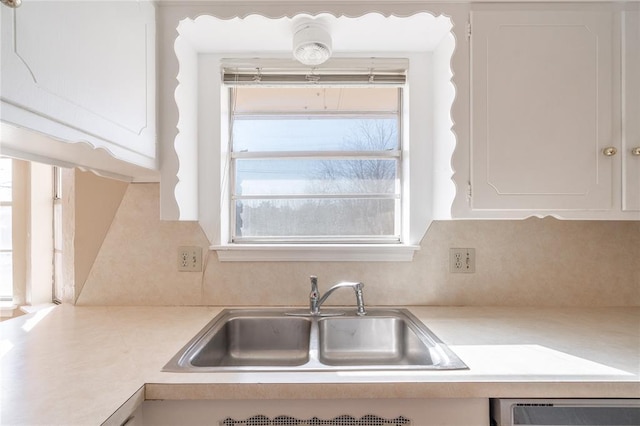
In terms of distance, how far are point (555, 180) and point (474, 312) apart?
60 cm

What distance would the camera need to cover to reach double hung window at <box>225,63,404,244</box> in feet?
5.23

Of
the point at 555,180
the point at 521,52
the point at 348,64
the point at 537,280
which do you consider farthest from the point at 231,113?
the point at 537,280

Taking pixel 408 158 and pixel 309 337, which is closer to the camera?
pixel 309 337

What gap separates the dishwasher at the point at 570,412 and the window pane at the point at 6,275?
79.4 inches

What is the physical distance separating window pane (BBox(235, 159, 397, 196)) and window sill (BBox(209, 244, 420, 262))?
295 mm

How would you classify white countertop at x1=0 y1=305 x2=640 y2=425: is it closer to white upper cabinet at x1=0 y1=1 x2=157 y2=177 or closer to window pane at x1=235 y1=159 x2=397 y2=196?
white upper cabinet at x1=0 y1=1 x2=157 y2=177

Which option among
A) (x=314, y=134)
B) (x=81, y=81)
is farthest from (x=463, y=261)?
(x=81, y=81)

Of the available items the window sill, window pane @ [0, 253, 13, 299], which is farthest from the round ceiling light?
window pane @ [0, 253, 13, 299]

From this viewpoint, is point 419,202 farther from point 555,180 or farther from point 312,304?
point 312,304

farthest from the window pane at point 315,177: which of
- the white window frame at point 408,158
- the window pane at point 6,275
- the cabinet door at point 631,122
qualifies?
the window pane at point 6,275

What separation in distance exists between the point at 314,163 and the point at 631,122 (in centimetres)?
122

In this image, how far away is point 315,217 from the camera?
5.25 ft

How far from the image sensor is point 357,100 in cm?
162

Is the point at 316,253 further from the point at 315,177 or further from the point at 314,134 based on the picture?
the point at 314,134
